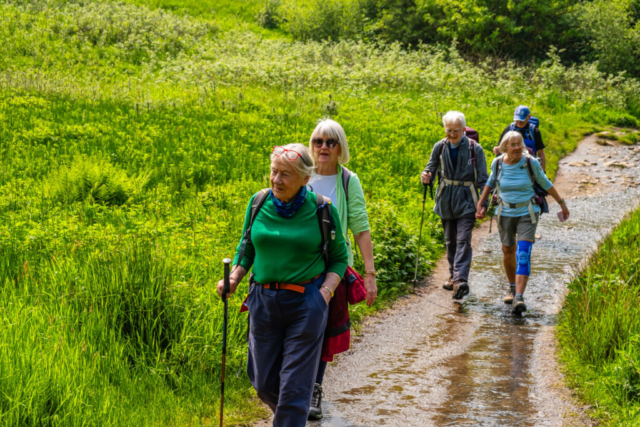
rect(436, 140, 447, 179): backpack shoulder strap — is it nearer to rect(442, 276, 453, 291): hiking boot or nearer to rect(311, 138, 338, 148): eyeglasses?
rect(442, 276, 453, 291): hiking boot

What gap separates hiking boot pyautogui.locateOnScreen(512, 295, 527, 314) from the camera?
24.2 ft

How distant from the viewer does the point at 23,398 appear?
379 centimetres

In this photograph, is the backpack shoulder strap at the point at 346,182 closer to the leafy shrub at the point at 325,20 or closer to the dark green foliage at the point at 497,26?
the dark green foliage at the point at 497,26

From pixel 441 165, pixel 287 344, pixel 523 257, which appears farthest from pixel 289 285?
pixel 441 165

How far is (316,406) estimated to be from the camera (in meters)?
4.76

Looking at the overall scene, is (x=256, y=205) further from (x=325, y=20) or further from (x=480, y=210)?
(x=325, y=20)

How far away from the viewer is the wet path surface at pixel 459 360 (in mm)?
4965

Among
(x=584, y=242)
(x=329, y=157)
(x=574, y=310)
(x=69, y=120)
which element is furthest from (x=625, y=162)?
(x=329, y=157)

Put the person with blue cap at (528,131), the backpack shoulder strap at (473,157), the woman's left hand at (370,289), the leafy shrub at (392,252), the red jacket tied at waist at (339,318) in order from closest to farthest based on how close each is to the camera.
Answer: the red jacket tied at waist at (339,318) < the woman's left hand at (370,289) < the backpack shoulder strap at (473,157) < the leafy shrub at (392,252) < the person with blue cap at (528,131)

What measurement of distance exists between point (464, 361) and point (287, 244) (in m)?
3.09

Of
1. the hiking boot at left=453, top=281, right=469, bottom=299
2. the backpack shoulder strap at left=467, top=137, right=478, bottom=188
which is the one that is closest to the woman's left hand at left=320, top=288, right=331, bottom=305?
the hiking boot at left=453, top=281, right=469, bottom=299

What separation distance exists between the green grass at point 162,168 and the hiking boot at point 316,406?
448 mm

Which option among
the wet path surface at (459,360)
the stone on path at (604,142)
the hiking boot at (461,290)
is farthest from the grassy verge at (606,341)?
the stone on path at (604,142)

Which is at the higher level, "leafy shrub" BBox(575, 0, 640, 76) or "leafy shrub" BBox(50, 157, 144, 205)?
"leafy shrub" BBox(575, 0, 640, 76)
